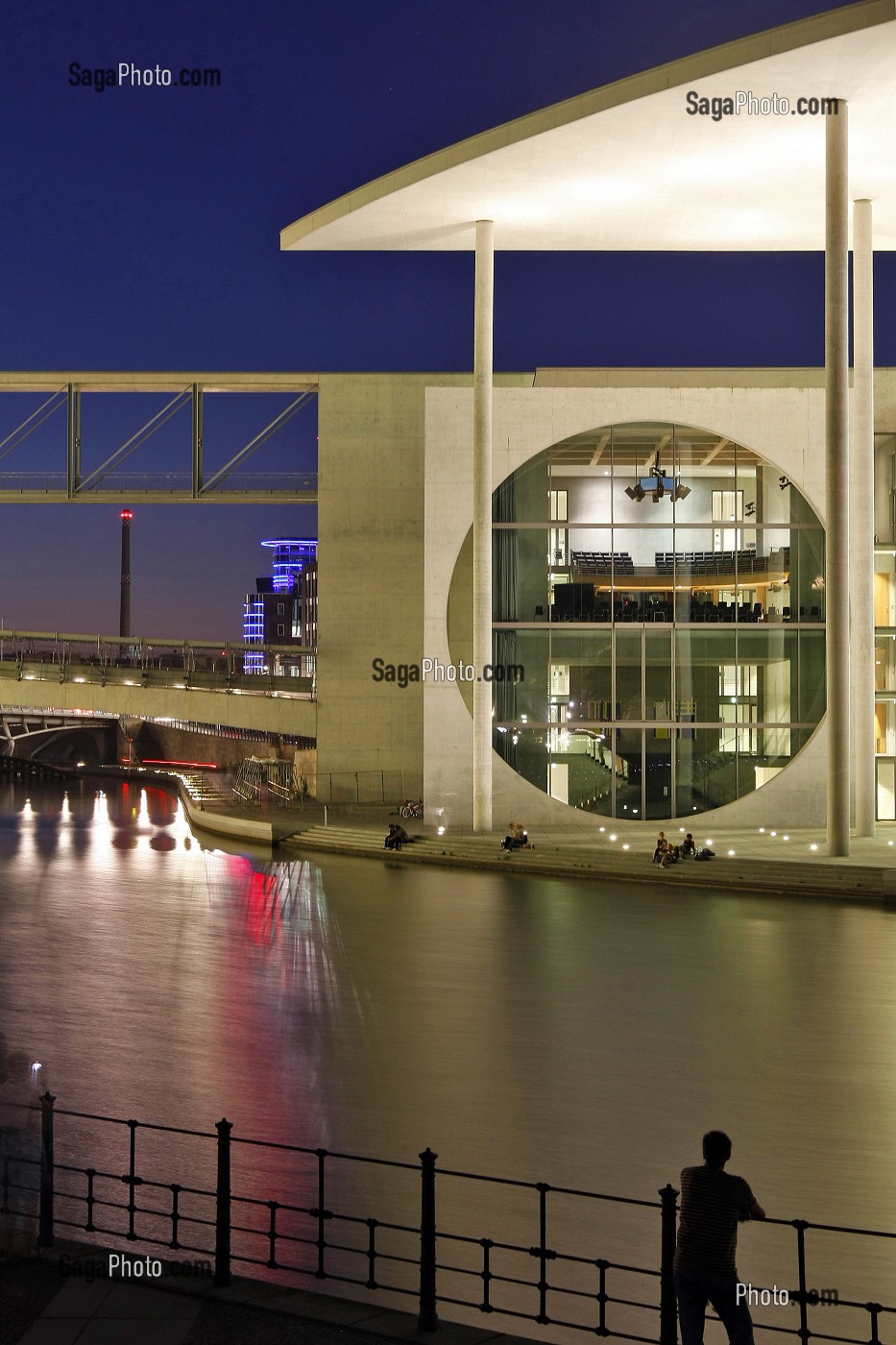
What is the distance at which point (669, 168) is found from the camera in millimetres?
26578

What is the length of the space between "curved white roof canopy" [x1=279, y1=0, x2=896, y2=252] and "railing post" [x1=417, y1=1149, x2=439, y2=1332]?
20.6 meters

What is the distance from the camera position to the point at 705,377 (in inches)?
1225

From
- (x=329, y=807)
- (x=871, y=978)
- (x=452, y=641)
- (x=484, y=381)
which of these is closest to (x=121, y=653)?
(x=329, y=807)

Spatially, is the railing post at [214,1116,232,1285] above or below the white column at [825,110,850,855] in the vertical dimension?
below

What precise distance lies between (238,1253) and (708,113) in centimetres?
2177

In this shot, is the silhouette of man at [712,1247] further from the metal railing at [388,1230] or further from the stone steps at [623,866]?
the stone steps at [623,866]

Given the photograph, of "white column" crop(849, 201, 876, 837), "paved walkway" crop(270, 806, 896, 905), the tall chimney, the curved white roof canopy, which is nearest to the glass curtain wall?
"paved walkway" crop(270, 806, 896, 905)

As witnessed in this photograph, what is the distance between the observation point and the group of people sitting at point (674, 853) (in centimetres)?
2470

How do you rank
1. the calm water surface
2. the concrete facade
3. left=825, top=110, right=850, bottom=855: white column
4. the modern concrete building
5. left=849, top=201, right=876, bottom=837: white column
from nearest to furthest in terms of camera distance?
1. the calm water surface
2. left=825, top=110, right=850, bottom=855: white column
3. left=849, top=201, right=876, bottom=837: white column
4. the modern concrete building
5. the concrete facade

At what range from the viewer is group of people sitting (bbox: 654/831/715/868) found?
24703 mm

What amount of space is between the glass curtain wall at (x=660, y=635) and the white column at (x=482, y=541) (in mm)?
771

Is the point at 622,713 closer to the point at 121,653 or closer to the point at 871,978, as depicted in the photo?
the point at 871,978

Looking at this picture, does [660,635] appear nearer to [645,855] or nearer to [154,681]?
[645,855]

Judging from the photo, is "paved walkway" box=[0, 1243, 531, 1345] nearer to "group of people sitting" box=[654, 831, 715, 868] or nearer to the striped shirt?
the striped shirt
